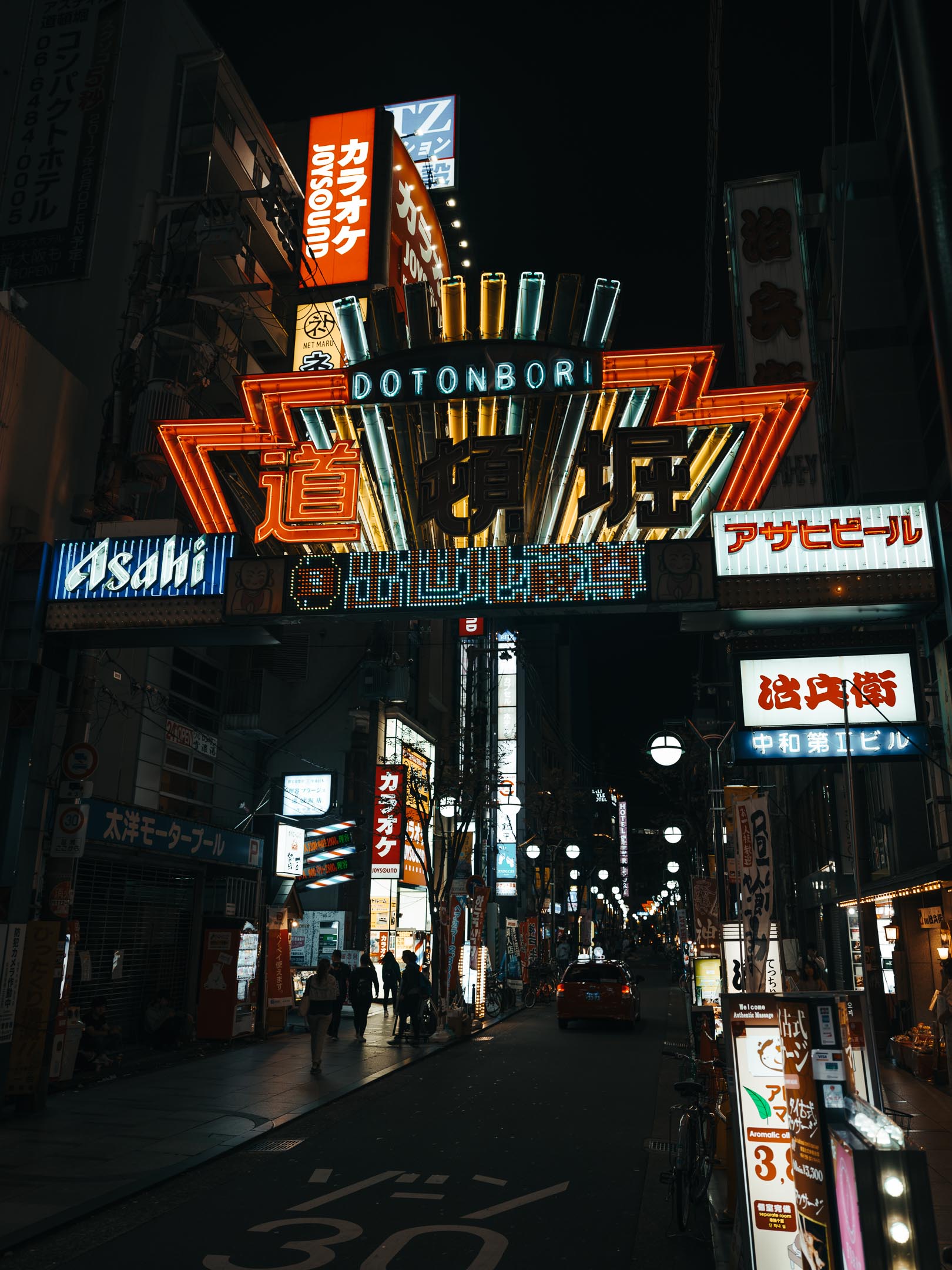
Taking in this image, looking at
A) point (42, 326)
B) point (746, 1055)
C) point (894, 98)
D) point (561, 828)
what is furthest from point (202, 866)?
point (561, 828)

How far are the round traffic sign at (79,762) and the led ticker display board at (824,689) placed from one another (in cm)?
853

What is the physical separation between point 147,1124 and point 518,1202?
17.6 ft

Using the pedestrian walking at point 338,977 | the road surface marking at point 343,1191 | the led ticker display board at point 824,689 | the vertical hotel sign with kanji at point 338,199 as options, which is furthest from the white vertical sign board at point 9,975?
the vertical hotel sign with kanji at point 338,199

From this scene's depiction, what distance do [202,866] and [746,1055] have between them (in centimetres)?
1727

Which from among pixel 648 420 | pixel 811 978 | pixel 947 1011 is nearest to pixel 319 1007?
pixel 811 978

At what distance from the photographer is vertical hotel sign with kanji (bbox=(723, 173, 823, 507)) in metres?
15.9

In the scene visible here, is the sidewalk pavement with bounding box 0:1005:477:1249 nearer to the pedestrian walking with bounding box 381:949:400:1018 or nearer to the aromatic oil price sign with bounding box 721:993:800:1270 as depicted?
the aromatic oil price sign with bounding box 721:993:800:1270

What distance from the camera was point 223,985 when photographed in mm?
20141

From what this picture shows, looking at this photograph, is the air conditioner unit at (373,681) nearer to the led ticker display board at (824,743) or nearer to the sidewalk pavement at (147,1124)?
the sidewalk pavement at (147,1124)

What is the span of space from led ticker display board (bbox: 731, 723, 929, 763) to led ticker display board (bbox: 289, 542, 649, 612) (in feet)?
6.79

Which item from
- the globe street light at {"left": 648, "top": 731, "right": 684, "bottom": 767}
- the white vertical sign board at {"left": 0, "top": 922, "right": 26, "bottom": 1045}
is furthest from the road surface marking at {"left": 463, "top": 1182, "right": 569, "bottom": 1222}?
the globe street light at {"left": 648, "top": 731, "right": 684, "bottom": 767}

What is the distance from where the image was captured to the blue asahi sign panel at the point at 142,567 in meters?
11.9

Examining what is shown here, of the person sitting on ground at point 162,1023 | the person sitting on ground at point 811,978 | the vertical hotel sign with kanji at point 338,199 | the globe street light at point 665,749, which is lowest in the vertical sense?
the person sitting on ground at point 162,1023

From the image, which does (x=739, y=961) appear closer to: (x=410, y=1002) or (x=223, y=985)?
(x=410, y=1002)
